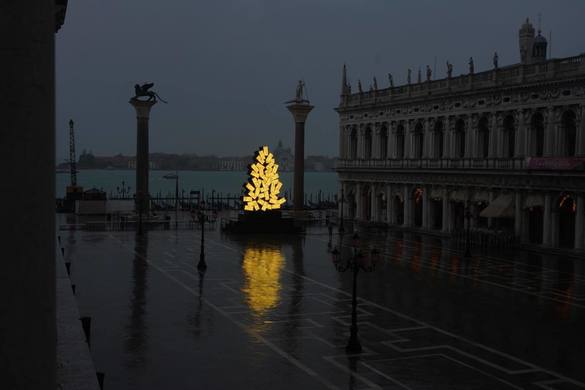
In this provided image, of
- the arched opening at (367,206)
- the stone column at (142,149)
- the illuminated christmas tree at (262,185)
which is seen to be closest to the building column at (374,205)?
the arched opening at (367,206)

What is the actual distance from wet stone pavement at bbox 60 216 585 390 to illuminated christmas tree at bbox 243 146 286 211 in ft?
44.9

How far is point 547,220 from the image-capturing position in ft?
154

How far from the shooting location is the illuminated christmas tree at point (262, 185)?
2265 inches

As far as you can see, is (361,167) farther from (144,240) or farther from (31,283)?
(31,283)

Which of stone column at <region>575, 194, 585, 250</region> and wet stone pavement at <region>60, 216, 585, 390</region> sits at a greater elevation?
stone column at <region>575, 194, 585, 250</region>

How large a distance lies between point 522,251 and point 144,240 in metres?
26.9

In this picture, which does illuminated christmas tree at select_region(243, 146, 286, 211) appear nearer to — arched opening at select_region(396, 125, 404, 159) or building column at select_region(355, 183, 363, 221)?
arched opening at select_region(396, 125, 404, 159)

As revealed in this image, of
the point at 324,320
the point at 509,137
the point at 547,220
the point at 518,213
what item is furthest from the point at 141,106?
the point at 324,320

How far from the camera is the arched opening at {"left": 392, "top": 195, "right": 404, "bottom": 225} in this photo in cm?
6551

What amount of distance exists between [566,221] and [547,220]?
1622 millimetres

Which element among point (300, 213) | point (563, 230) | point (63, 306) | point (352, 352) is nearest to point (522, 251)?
point (563, 230)

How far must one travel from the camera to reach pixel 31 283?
5172 mm

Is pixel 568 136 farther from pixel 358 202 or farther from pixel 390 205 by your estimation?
pixel 358 202

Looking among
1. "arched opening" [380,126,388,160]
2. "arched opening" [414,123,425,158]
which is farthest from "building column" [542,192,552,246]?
"arched opening" [380,126,388,160]
